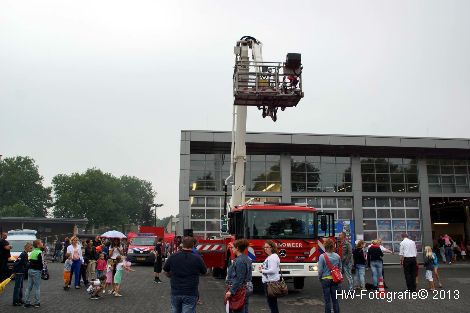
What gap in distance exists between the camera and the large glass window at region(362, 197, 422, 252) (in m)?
30.5

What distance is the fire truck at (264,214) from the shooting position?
495 inches

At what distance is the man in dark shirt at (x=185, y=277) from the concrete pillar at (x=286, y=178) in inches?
934

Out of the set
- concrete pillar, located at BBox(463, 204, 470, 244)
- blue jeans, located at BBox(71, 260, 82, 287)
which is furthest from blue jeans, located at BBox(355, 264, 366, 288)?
concrete pillar, located at BBox(463, 204, 470, 244)

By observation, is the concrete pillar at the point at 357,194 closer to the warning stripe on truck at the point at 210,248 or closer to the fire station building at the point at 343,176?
the fire station building at the point at 343,176

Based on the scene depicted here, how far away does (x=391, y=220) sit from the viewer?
30859 millimetres

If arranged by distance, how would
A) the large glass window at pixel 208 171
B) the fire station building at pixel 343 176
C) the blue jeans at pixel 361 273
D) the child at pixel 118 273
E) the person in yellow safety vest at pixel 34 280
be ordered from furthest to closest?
1. the large glass window at pixel 208 171
2. the fire station building at pixel 343 176
3. the blue jeans at pixel 361 273
4. the child at pixel 118 273
5. the person in yellow safety vest at pixel 34 280

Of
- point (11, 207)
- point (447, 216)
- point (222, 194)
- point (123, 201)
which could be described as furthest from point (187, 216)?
point (123, 201)

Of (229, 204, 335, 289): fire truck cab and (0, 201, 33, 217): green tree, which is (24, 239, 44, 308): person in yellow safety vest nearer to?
(229, 204, 335, 289): fire truck cab

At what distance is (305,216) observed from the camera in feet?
43.3

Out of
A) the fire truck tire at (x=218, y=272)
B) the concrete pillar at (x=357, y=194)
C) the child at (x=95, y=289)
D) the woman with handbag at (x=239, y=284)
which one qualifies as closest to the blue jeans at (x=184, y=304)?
the woman with handbag at (x=239, y=284)

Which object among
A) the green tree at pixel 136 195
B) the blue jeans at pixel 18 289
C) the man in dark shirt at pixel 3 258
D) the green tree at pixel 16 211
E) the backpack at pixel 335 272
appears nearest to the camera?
the backpack at pixel 335 272

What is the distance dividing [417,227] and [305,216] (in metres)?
21.1

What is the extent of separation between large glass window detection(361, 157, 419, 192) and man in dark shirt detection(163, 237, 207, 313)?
26459mm

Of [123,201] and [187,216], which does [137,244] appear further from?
[123,201]
